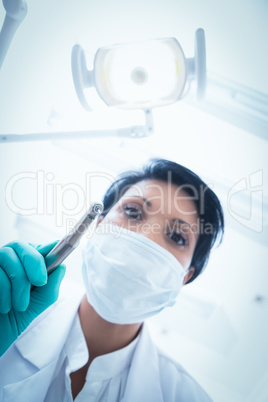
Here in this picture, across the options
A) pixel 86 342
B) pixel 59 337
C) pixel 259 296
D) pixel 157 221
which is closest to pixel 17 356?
pixel 59 337

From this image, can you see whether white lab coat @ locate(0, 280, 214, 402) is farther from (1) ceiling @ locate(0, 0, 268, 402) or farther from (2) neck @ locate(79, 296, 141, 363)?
(1) ceiling @ locate(0, 0, 268, 402)

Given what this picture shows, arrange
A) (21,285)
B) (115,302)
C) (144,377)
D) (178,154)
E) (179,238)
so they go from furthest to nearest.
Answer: (178,154)
(179,238)
(144,377)
(115,302)
(21,285)

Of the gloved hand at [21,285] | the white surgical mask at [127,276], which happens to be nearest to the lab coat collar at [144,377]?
the white surgical mask at [127,276]

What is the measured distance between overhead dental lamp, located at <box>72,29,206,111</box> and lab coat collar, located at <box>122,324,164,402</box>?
0.96 m

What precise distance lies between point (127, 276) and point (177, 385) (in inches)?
22.1

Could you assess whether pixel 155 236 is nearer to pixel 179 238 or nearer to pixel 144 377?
pixel 179 238

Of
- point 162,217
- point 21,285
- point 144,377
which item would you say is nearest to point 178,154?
point 162,217

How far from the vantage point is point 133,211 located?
1002mm

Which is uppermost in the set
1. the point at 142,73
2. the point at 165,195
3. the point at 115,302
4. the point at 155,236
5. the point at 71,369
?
the point at 142,73

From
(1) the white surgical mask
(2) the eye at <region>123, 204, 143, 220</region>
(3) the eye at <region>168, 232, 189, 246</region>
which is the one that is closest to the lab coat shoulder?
(1) the white surgical mask

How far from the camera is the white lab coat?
781 millimetres

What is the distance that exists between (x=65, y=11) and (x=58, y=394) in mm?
1382

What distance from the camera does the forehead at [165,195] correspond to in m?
1.01

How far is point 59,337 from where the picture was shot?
3.01 feet
